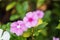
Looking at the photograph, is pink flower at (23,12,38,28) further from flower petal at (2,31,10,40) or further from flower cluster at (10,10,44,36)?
flower petal at (2,31,10,40)

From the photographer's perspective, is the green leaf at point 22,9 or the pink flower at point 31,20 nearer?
the pink flower at point 31,20

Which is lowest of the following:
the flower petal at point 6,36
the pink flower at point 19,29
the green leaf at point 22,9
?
the flower petal at point 6,36

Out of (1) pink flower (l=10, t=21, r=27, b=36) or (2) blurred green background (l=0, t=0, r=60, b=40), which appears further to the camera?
(2) blurred green background (l=0, t=0, r=60, b=40)

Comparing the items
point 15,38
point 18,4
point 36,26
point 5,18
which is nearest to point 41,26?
point 36,26

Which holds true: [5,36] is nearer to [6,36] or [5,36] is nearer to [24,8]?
[6,36]

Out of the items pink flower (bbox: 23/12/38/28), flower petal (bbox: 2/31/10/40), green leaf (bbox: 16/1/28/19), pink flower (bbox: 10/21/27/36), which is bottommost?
flower petal (bbox: 2/31/10/40)

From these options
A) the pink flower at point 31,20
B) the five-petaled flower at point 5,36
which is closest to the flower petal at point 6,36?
the five-petaled flower at point 5,36

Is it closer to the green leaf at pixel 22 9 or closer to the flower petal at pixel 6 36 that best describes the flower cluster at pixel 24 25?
the flower petal at pixel 6 36

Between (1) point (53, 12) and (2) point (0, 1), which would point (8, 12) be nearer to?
(2) point (0, 1)

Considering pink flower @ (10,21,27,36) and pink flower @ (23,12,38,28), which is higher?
pink flower @ (23,12,38,28)

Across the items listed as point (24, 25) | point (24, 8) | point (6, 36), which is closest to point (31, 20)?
point (24, 25)

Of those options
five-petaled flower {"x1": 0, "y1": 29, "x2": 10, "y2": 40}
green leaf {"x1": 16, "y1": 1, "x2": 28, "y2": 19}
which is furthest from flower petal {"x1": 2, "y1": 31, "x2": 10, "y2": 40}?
green leaf {"x1": 16, "y1": 1, "x2": 28, "y2": 19}
